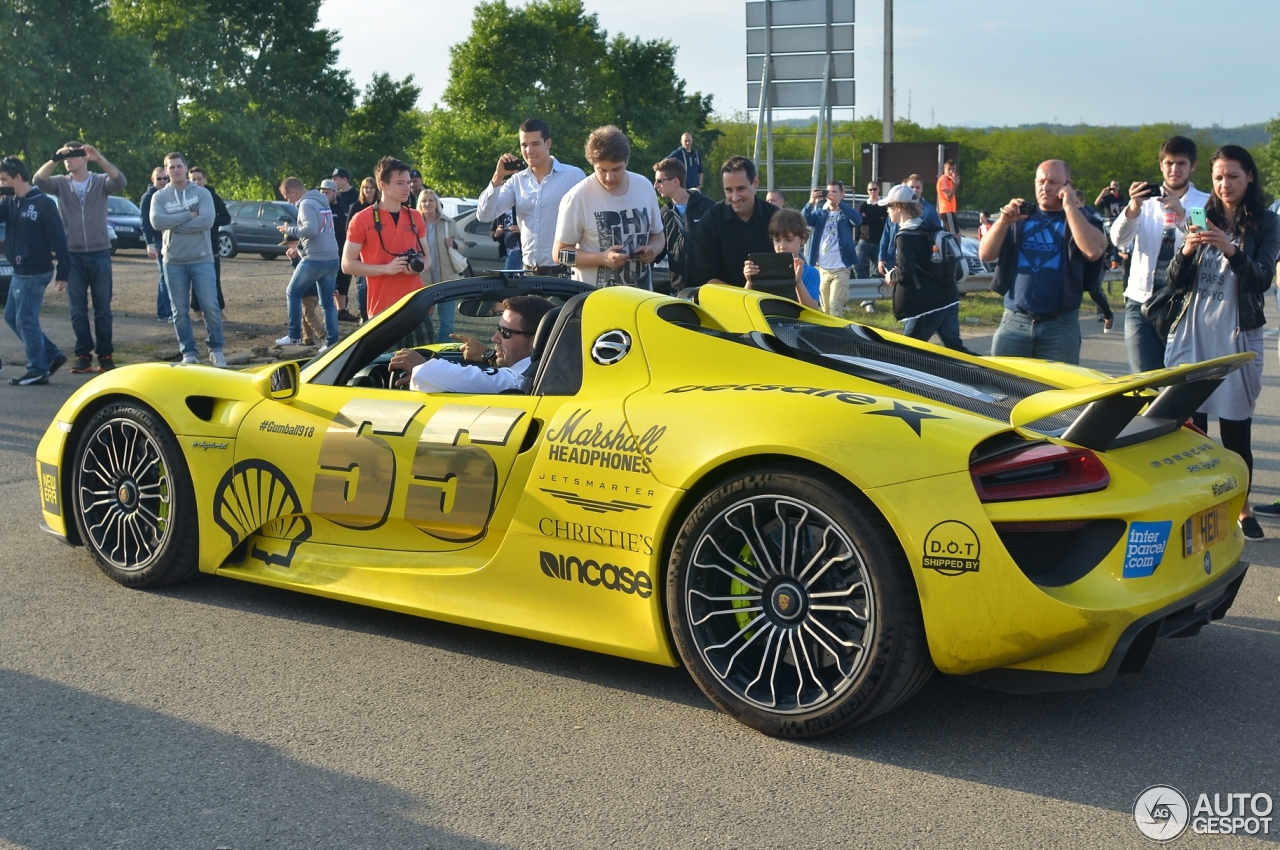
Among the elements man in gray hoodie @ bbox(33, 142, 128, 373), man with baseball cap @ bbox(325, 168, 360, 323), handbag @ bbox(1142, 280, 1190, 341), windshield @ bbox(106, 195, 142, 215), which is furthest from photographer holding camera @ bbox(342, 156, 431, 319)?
windshield @ bbox(106, 195, 142, 215)

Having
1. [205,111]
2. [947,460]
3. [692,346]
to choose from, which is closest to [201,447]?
[692,346]

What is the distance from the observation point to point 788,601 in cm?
345

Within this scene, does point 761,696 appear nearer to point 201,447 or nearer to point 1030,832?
point 1030,832

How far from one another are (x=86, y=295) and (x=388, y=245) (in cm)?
415

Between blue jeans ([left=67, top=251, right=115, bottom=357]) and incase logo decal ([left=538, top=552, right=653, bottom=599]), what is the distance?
8414 millimetres

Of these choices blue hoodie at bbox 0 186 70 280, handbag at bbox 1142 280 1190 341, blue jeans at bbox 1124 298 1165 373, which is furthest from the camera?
blue hoodie at bbox 0 186 70 280

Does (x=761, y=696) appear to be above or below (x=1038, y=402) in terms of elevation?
below

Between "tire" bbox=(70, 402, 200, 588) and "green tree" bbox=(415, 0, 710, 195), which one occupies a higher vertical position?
"green tree" bbox=(415, 0, 710, 195)

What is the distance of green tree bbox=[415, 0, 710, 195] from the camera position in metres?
56.2

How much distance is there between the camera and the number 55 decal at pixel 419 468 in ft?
13.1

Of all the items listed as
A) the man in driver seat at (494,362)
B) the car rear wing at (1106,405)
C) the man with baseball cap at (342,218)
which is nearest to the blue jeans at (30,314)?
the man with baseball cap at (342,218)

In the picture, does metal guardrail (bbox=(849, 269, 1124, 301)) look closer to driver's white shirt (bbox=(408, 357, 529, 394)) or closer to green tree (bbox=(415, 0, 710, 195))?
driver's white shirt (bbox=(408, 357, 529, 394))

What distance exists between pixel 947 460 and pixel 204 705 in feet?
7.57

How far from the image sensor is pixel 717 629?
3.57 m
